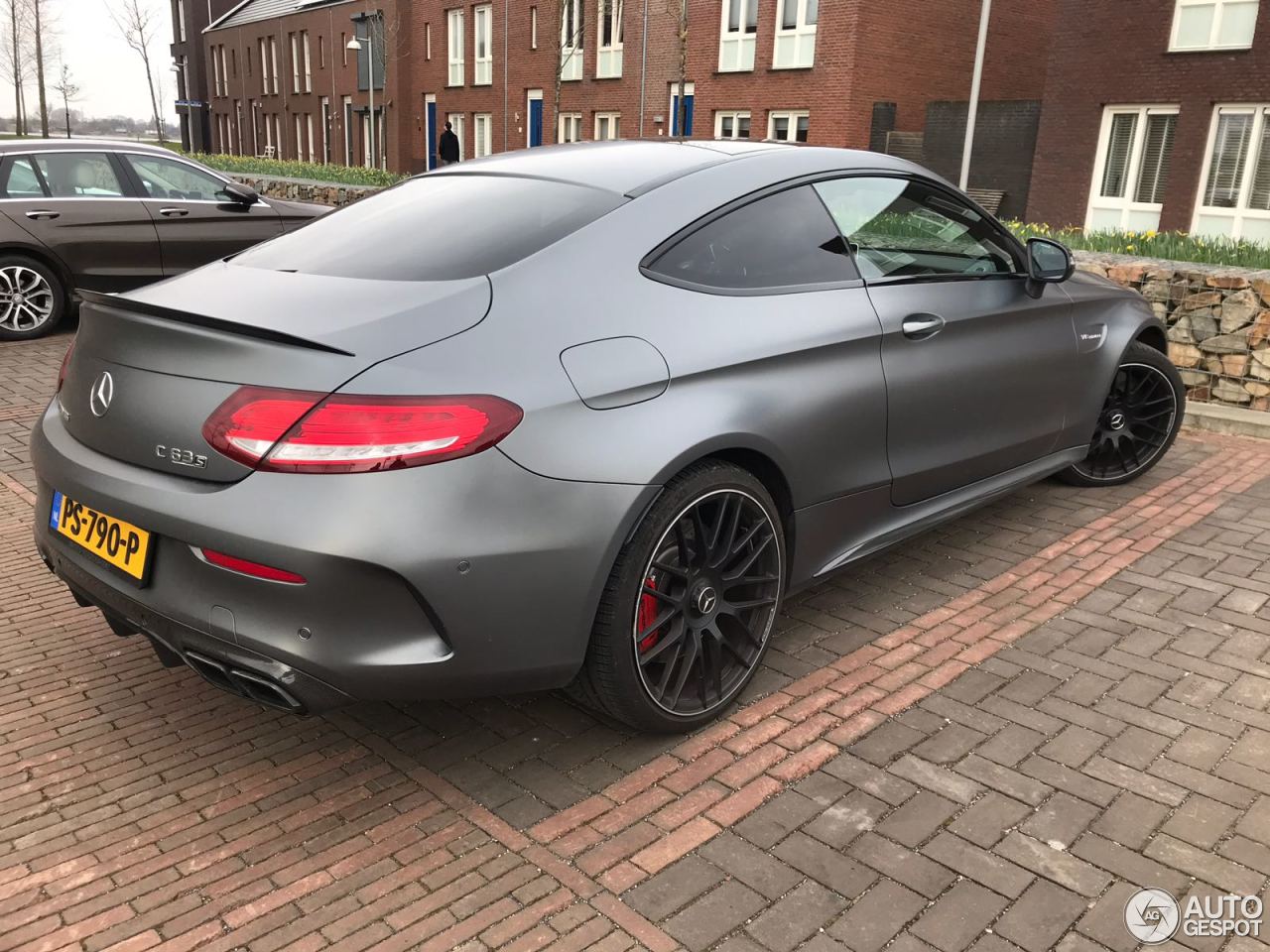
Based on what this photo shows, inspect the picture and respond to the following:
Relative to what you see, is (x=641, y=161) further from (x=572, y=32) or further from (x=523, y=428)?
(x=572, y=32)

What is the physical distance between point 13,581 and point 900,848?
11.7 ft

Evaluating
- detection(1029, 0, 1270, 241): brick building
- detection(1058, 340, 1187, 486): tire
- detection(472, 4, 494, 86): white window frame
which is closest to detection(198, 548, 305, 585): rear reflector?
detection(1058, 340, 1187, 486): tire

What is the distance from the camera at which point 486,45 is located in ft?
128

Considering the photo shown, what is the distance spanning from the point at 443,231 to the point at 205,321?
78 cm

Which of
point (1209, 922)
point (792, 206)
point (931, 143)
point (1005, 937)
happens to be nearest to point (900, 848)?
point (1005, 937)

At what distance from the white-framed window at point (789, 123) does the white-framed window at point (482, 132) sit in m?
14.5

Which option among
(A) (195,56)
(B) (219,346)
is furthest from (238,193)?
(A) (195,56)

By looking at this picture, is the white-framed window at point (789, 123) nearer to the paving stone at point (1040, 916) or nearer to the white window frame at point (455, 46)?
Result: the white window frame at point (455, 46)

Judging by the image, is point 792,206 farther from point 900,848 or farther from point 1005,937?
point 1005,937

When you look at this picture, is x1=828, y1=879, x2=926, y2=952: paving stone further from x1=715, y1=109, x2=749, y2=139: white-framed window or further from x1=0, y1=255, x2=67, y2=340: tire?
x1=715, y1=109, x2=749, y2=139: white-framed window

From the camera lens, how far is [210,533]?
2.47 meters

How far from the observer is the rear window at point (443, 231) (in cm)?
294

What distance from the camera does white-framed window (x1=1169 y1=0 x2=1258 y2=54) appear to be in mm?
18859

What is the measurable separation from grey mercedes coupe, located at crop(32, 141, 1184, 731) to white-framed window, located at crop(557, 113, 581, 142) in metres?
33.0
